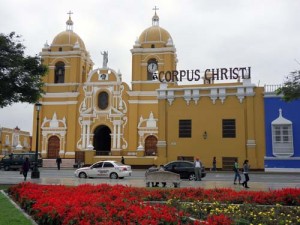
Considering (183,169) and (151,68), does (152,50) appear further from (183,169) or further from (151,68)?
(183,169)

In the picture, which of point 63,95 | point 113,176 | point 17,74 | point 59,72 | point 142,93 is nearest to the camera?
point 17,74

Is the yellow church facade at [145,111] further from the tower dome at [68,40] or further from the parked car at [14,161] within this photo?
the parked car at [14,161]

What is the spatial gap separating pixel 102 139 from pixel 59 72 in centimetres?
1113

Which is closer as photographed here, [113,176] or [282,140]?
[113,176]

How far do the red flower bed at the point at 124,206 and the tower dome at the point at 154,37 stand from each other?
37.5 meters

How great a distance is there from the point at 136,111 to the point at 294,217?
38.5 meters

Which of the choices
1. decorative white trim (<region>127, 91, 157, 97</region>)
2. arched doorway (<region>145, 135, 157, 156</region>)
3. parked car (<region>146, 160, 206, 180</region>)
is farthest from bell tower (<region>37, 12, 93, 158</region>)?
parked car (<region>146, 160, 206, 180</region>)

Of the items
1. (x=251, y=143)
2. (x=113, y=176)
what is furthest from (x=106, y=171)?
(x=251, y=143)

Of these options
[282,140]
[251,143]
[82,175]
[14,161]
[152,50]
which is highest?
[152,50]

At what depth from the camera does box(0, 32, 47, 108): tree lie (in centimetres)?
1886

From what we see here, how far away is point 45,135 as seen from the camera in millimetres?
48844

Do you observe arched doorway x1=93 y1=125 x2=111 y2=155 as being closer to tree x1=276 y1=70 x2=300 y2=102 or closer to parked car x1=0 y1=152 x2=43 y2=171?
parked car x1=0 y1=152 x2=43 y2=171

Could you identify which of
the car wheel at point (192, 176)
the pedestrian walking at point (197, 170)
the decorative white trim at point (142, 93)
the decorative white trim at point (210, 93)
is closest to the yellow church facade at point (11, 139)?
the decorative white trim at point (142, 93)

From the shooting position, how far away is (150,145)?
1817 inches
